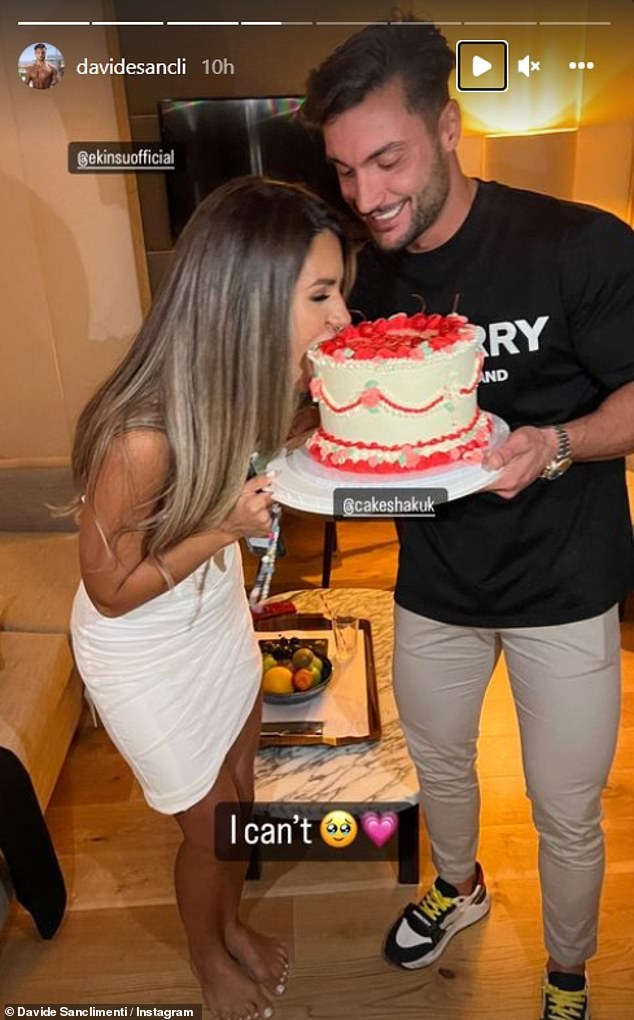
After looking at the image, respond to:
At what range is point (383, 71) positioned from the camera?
1.05 metres

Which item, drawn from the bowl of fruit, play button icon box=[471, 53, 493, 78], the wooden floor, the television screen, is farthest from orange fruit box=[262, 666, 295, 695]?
play button icon box=[471, 53, 493, 78]

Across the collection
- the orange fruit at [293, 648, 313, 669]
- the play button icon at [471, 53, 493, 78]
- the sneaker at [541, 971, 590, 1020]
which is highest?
the play button icon at [471, 53, 493, 78]

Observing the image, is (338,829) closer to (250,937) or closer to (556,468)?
(250,937)

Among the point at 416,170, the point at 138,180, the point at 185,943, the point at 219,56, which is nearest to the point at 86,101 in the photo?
the point at 138,180

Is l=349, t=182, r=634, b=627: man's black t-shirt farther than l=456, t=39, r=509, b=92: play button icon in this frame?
No

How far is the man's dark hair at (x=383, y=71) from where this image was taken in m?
1.05

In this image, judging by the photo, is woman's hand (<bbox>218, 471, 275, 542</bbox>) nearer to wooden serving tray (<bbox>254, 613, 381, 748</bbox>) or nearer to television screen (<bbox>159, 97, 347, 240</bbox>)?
wooden serving tray (<bbox>254, 613, 381, 748</bbox>)

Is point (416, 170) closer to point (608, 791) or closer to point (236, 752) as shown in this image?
point (236, 752)

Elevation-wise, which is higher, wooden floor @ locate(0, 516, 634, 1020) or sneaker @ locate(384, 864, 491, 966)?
sneaker @ locate(384, 864, 491, 966)

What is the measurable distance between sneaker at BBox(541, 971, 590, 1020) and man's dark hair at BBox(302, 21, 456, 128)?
1.28m

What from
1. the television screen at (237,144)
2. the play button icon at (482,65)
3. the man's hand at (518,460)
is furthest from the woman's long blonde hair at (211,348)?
the television screen at (237,144)

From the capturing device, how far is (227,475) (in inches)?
42.3

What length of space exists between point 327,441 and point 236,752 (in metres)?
0.55

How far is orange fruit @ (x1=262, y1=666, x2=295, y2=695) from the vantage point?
1.69 meters
